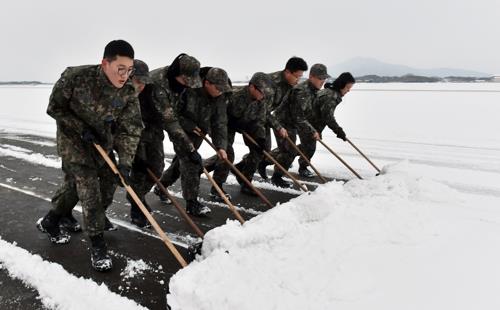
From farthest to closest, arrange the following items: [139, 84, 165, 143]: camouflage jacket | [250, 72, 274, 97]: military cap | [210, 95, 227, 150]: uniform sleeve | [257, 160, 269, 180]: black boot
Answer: [257, 160, 269, 180]: black boot, [250, 72, 274, 97]: military cap, [210, 95, 227, 150]: uniform sleeve, [139, 84, 165, 143]: camouflage jacket

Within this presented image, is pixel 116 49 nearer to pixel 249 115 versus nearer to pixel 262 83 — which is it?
pixel 262 83

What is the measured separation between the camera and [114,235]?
4145 mm

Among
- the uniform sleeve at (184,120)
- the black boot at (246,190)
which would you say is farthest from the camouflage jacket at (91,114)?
the black boot at (246,190)

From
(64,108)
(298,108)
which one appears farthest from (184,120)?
(298,108)

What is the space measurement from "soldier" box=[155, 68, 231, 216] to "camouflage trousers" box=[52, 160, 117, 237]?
1.20 metres

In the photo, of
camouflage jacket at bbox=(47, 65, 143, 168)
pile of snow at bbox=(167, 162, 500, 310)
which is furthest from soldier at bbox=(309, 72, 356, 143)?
camouflage jacket at bbox=(47, 65, 143, 168)

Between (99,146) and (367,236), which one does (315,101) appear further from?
(99,146)

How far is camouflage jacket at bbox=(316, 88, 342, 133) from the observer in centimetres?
643

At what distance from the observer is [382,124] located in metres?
13.9

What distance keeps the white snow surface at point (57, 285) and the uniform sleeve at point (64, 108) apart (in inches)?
48.4

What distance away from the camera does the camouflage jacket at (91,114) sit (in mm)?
3109

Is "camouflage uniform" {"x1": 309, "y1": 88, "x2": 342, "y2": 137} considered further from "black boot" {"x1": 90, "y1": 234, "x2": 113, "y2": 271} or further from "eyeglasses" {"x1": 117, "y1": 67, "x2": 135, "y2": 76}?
"black boot" {"x1": 90, "y1": 234, "x2": 113, "y2": 271}

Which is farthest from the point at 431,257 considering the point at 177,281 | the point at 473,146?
the point at 473,146

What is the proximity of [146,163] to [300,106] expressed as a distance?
2759 millimetres
